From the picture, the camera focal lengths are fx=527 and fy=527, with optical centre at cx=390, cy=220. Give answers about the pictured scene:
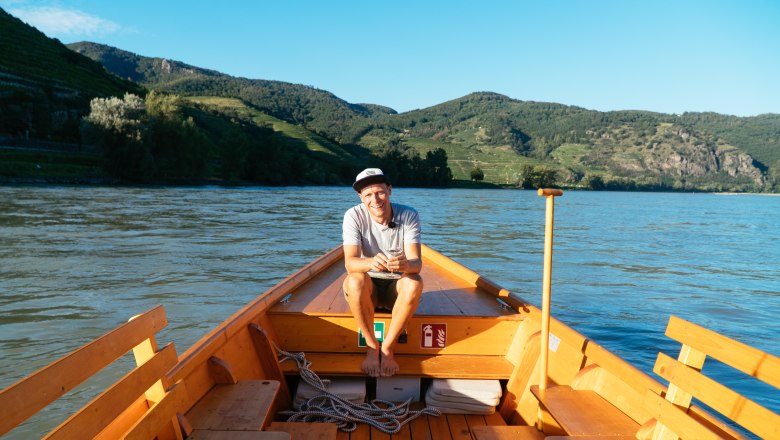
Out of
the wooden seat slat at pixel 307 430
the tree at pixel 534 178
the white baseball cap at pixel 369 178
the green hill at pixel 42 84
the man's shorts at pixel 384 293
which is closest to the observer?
the wooden seat slat at pixel 307 430

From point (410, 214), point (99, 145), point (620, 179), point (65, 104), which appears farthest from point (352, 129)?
point (410, 214)

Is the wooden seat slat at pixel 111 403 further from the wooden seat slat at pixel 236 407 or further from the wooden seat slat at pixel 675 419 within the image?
the wooden seat slat at pixel 675 419

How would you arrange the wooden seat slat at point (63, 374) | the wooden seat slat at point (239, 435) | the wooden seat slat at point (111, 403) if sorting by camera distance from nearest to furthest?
the wooden seat slat at point (63, 374) < the wooden seat slat at point (111, 403) < the wooden seat slat at point (239, 435)

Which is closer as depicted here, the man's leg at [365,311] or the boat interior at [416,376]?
the boat interior at [416,376]

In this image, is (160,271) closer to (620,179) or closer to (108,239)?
(108,239)

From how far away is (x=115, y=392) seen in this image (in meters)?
1.87

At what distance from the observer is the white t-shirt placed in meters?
3.70

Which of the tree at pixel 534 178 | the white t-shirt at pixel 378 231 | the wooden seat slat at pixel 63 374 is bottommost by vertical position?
the wooden seat slat at pixel 63 374

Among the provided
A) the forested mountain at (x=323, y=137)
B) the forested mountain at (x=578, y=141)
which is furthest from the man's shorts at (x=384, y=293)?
the forested mountain at (x=578, y=141)

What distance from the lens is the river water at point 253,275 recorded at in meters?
6.59

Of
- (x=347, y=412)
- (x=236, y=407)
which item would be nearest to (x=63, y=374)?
(x=236, y=407)

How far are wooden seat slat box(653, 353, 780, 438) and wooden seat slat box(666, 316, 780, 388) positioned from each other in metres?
0.10

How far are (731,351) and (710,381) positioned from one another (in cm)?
14

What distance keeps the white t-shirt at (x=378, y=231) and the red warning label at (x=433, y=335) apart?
2.09ft
